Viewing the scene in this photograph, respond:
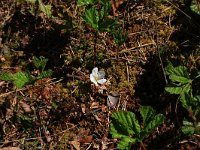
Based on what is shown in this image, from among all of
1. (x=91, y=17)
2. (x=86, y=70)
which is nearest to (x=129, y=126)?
(x=86, y=70)

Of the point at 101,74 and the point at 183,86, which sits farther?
the point at 101,74

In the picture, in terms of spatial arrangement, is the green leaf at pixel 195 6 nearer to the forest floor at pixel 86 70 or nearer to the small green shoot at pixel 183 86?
the forest floor at pixel 86 70

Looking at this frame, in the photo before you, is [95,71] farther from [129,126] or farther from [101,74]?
[129,126]

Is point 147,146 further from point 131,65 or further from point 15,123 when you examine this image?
point 15,123

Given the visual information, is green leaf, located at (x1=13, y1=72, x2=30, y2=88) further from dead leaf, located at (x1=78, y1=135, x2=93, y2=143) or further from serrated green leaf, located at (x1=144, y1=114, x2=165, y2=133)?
→ serrated green leaf, located at (x1=144, y1=114, x2=165, y2=133)

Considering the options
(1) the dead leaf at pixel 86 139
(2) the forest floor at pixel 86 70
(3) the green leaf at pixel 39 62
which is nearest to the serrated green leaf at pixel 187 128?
(2) the forest floor at pixel 86 70

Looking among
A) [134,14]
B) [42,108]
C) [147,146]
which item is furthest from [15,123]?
[134,14]
